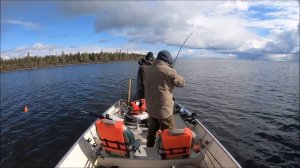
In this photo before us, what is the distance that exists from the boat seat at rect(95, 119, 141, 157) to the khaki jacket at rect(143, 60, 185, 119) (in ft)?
2.57

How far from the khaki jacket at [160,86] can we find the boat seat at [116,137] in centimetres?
78

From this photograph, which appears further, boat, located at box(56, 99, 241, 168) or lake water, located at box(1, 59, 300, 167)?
lake water, located at box(1, 59, 300, 167)

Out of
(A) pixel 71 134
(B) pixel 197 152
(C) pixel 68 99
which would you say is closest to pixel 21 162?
(A) pixel 71 134

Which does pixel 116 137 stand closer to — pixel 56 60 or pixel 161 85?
pixel 161 85

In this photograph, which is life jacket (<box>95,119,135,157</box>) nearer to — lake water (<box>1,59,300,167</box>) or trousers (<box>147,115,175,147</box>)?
trousers (<box>147,115,175,147</box>)

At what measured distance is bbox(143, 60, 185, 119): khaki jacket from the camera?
5.44 meters

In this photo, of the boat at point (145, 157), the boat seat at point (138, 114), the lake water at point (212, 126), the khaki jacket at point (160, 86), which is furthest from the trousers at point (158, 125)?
the lake water at point (212, 126)

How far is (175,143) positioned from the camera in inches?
218

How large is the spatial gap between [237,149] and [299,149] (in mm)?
2627

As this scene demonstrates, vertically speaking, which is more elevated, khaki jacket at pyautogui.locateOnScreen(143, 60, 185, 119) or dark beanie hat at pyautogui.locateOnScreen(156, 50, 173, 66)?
dark beanie hat at pyautogui.locateOnScreen(156, 50, 173, 66)

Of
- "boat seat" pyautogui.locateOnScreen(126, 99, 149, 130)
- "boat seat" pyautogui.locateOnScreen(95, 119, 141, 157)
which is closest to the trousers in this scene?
"boat seat" pyautogui.locateOnScreen(95, 119, 141, 157)

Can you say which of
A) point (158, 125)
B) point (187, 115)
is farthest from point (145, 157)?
point (187, 115)

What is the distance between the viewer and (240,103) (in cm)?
1948

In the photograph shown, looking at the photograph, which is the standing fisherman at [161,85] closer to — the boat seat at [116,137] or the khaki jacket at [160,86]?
the khaki jacket at [160,86]
